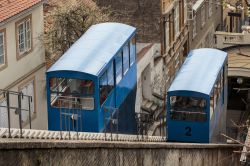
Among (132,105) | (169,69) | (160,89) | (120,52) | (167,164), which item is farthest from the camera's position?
(169,69)

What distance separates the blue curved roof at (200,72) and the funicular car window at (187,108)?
39 cm

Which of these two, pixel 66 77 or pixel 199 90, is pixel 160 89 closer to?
pixel 199 90

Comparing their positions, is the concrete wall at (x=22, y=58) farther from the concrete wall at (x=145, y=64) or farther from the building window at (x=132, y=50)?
the concrete wall at (x=145, y=64)

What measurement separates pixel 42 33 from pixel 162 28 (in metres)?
10.6

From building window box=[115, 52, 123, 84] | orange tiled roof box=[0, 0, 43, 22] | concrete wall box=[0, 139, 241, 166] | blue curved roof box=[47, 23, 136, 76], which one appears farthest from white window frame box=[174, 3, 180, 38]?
building window box=[115, 52, 123, 84]

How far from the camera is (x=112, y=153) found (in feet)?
52.0

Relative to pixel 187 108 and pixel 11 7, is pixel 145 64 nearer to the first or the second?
pixel 187 108

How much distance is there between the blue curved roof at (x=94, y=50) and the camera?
22.3 m

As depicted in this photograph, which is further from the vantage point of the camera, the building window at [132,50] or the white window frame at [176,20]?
the white window frame at [176,20]

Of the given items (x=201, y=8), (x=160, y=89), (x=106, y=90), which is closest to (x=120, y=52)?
Result: (x=106, y=90)

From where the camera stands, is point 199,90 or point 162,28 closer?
point 199,90

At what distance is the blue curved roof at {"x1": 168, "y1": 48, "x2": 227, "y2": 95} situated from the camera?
25.3m

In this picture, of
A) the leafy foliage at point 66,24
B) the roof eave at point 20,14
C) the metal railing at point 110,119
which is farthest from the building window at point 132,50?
the roof eave at point 20,14

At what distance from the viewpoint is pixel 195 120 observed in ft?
82.9
